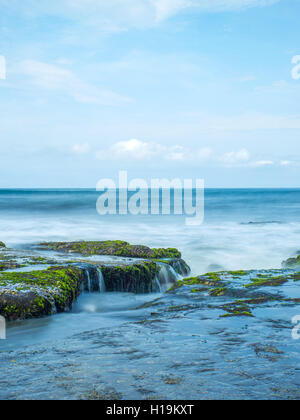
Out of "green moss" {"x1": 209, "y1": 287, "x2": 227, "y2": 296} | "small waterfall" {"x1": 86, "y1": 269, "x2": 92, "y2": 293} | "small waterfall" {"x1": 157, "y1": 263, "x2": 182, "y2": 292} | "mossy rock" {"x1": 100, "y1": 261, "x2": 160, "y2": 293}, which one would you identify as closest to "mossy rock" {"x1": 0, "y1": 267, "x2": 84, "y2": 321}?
"small waterfall" {"x1": 86, "y1": 269, "x2": 92, "y2": 293}

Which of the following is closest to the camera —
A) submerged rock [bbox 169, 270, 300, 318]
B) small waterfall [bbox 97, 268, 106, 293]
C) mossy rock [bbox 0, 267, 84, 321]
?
mossy rock [bbox 0, 267, 84, 321]

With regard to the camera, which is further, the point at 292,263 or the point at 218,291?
the point at 292,263

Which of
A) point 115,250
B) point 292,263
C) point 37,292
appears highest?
point 37,292

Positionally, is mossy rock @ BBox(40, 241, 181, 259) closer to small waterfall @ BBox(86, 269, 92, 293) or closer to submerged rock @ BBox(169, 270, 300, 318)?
submerged rock @ BBox(169, 270, 300, 318)

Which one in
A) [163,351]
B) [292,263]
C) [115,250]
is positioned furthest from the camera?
[292,263]

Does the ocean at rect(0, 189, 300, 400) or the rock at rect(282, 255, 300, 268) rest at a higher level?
the ocean at rect(0, 189, 300, 400)

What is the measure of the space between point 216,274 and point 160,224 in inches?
856

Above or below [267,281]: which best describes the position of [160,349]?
above

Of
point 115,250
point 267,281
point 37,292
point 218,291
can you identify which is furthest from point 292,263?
point 37,292

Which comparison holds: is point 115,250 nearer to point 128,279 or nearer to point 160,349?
point 128,279

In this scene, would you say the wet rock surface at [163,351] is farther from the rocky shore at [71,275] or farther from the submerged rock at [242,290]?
the rocky shore at [71,275]

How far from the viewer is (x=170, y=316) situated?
8516 millimetres

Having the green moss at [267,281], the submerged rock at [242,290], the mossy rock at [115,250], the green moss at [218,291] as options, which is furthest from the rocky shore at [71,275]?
the green moss at [267,281]
